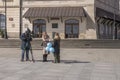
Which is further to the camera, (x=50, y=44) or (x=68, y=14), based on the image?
(x=68, y=14)

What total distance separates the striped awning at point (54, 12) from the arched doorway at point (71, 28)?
62.9 inches

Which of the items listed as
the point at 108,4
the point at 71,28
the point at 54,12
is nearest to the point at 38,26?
the point at 54,12

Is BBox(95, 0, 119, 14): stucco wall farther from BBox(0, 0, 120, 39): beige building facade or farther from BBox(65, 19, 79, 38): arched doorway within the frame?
BBox(65, 19, 79, 38): arched doorway

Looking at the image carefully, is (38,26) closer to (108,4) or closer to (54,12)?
(54,12)

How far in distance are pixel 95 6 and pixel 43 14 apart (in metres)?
7.28

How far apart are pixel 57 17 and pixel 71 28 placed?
2.54 meters

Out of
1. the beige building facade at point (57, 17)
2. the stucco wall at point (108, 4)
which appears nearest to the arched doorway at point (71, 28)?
the beige building facade at point (57, 17)

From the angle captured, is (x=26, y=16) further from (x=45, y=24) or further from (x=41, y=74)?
(x=41, y=74)

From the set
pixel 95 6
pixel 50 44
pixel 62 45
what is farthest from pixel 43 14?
pixel 50 44

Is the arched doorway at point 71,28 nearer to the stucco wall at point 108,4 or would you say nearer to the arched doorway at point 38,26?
the arched doorway at point 38,26

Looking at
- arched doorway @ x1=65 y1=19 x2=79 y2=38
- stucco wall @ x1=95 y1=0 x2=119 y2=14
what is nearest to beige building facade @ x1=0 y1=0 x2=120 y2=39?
arched doorway @ x1=65 y1=19 x2=79 y2=38

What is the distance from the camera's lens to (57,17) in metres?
51.4

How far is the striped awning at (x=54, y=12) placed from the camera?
1994 inches

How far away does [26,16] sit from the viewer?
51.3m
